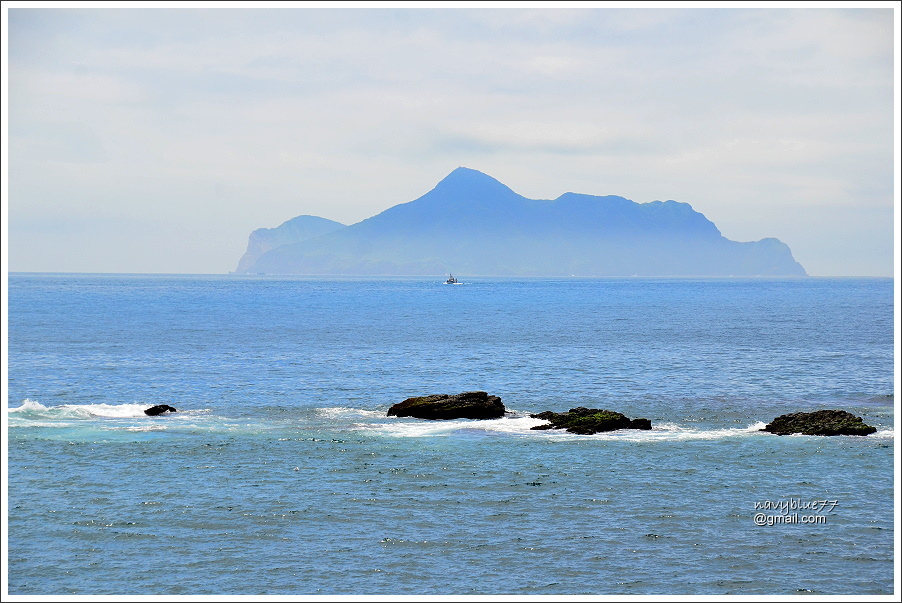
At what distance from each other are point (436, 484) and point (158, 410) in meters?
24.9

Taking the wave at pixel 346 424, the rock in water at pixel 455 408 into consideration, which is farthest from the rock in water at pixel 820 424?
the rock in water at pixel 455 408

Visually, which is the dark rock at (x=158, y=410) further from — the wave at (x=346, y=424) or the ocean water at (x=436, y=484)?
the ocean water at (x=436, y=484)

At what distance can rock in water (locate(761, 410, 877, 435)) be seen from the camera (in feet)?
153

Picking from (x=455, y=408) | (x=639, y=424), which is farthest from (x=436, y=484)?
(x=639, y=424)

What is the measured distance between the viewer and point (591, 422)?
48.4 metres

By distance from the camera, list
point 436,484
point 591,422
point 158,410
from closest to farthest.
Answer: point 436,484 → point 591,422 → point 158,410

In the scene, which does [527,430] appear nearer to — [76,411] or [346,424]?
[346,424]

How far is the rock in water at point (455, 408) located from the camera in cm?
5262

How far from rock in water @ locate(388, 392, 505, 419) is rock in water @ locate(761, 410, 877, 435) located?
1690 cm

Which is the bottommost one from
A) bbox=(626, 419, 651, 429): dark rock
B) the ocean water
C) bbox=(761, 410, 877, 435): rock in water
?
the ocean water

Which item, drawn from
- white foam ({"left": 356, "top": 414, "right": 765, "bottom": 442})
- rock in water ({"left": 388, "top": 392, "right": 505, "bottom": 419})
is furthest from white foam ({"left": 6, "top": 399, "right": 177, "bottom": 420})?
rock in water ({"left": 388, "top": 392, "right": 505, "bottom": 419})

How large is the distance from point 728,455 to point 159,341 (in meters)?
81.8

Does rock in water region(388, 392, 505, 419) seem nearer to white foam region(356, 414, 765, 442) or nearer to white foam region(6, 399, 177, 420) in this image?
white foam region(356, 414, 765, 442)

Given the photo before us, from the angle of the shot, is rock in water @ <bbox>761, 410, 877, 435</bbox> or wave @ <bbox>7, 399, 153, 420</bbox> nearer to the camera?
rock in water @ <bbox>761, 410, 877, 435</bbox>
